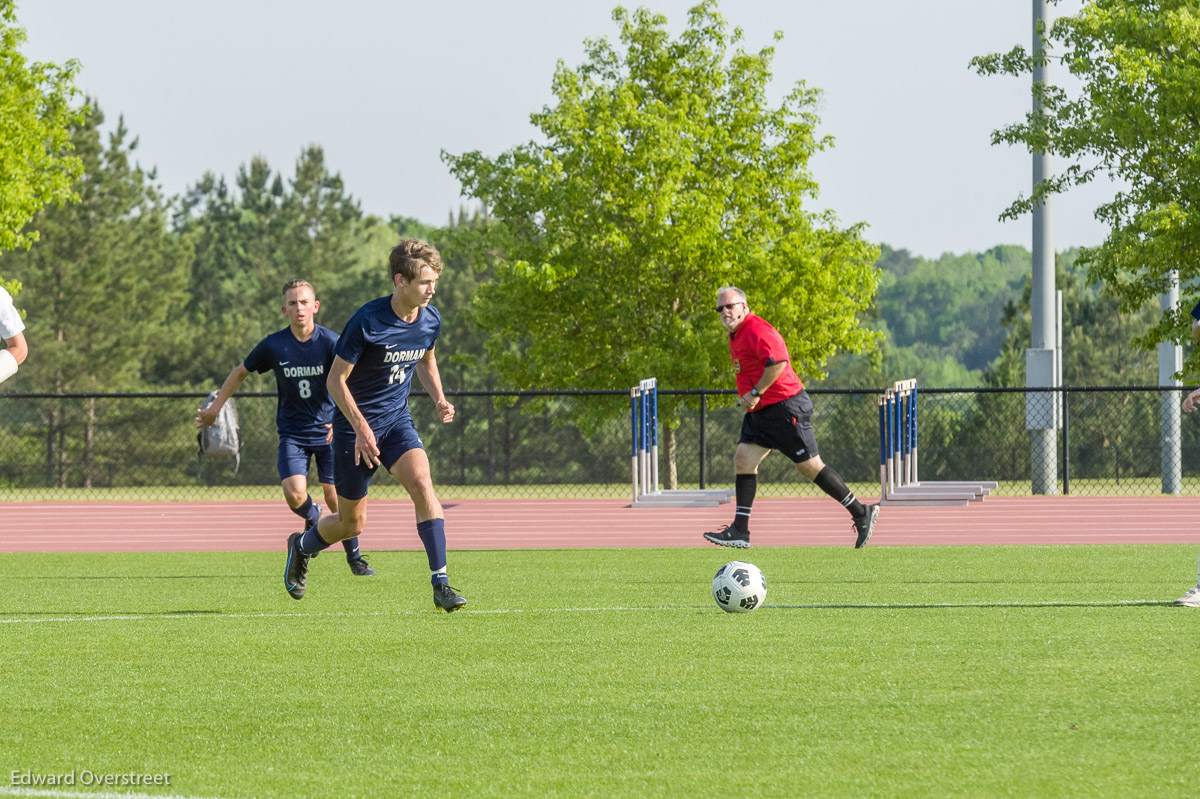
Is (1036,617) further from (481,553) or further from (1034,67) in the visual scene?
(1034,67)

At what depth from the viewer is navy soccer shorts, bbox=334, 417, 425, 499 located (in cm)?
784

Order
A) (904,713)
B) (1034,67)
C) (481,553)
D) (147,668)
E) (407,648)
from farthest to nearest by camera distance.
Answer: (1034,67) < (481,553) < (407,648) < (147,668) < (904,713)

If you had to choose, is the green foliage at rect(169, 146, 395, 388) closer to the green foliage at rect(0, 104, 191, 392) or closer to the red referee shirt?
the green foliage at rect(0, 104, 191, 392)

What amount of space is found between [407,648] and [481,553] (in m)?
6.19

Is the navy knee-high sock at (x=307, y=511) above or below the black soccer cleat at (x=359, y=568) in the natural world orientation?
above

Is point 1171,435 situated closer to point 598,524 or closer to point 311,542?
point 598,524

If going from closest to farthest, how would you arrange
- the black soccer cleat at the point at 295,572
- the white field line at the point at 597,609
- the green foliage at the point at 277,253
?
1. the white field line at the point at 597,609
2. the black soccer cleat at the point at 295,572
3. the green foliage at the point at 277,253

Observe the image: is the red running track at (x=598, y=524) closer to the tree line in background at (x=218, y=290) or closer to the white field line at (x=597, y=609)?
the white field line at (x=597, y=609)

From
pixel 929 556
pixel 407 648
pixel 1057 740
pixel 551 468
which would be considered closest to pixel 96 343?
pixel 551 468

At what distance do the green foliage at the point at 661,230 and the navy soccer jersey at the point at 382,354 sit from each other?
20.1 metres

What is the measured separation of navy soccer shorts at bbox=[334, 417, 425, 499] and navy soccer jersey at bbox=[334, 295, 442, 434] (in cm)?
6

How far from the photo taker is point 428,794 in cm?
402

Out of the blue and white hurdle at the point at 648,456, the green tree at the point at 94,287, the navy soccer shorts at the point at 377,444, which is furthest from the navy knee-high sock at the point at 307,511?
the green tree at the point at 94,287

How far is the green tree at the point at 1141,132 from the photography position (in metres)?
20.5
